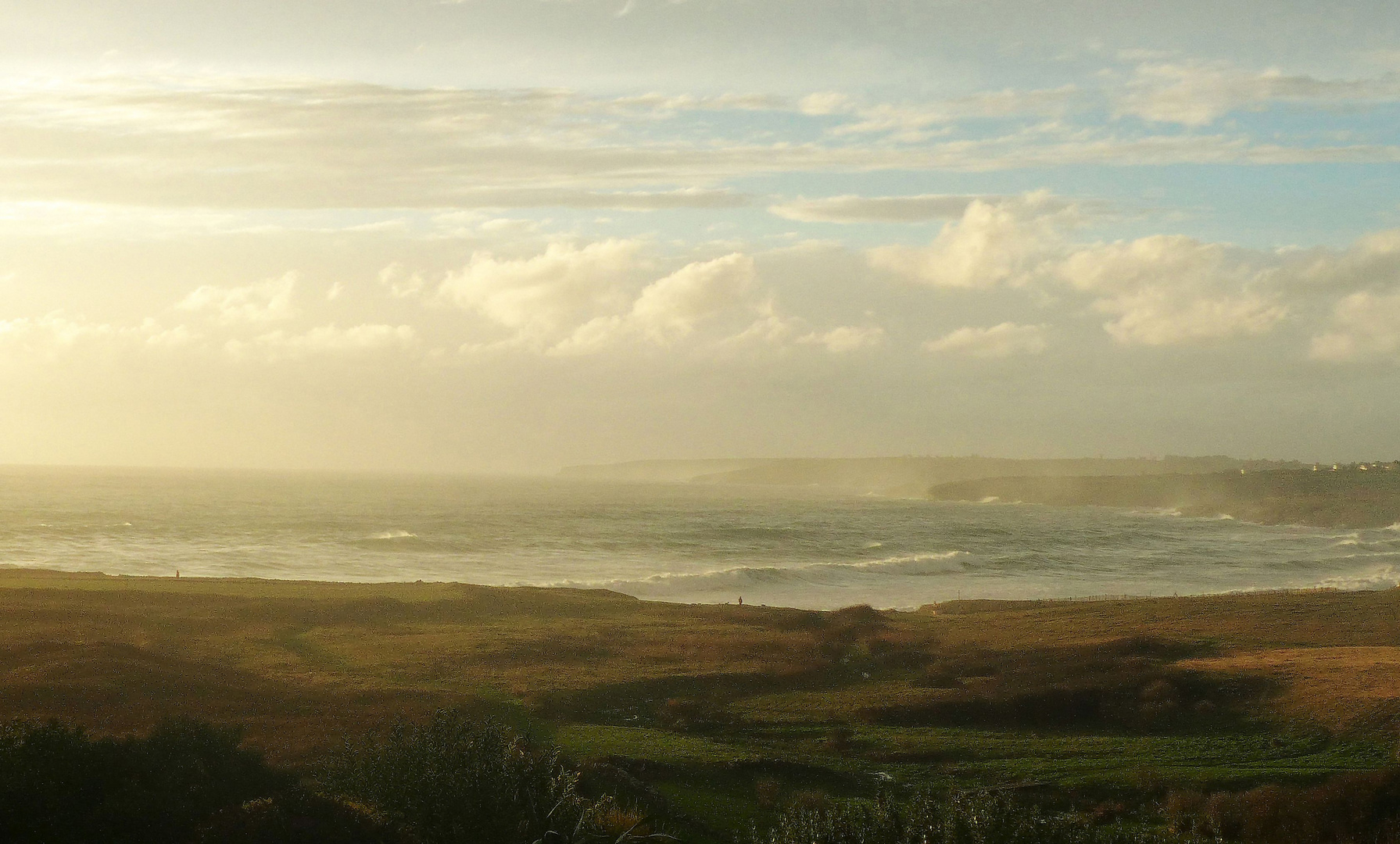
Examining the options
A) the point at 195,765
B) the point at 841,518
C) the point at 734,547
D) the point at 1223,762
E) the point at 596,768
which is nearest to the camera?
the point at 195,765

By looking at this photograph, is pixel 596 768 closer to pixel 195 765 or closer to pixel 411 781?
pixel 411 781

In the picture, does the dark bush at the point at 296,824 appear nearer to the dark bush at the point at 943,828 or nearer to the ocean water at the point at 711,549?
the dark bush at the point at 943,828

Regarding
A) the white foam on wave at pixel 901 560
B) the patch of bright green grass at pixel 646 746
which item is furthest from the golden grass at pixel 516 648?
the white foam on wave at pixel 901 560

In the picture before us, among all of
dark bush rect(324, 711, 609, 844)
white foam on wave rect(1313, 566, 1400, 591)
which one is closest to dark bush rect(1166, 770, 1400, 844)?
dark bush rect(324, 711, 609, 844)

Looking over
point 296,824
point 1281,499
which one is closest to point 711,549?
point 296,824

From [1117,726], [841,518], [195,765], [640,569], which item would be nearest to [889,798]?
[195,765]

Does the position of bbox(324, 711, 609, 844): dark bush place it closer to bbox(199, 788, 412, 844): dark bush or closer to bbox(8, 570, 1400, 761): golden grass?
bbox(199, 788, 412, 844): dark bush

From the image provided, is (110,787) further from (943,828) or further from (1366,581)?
(1366,581)
